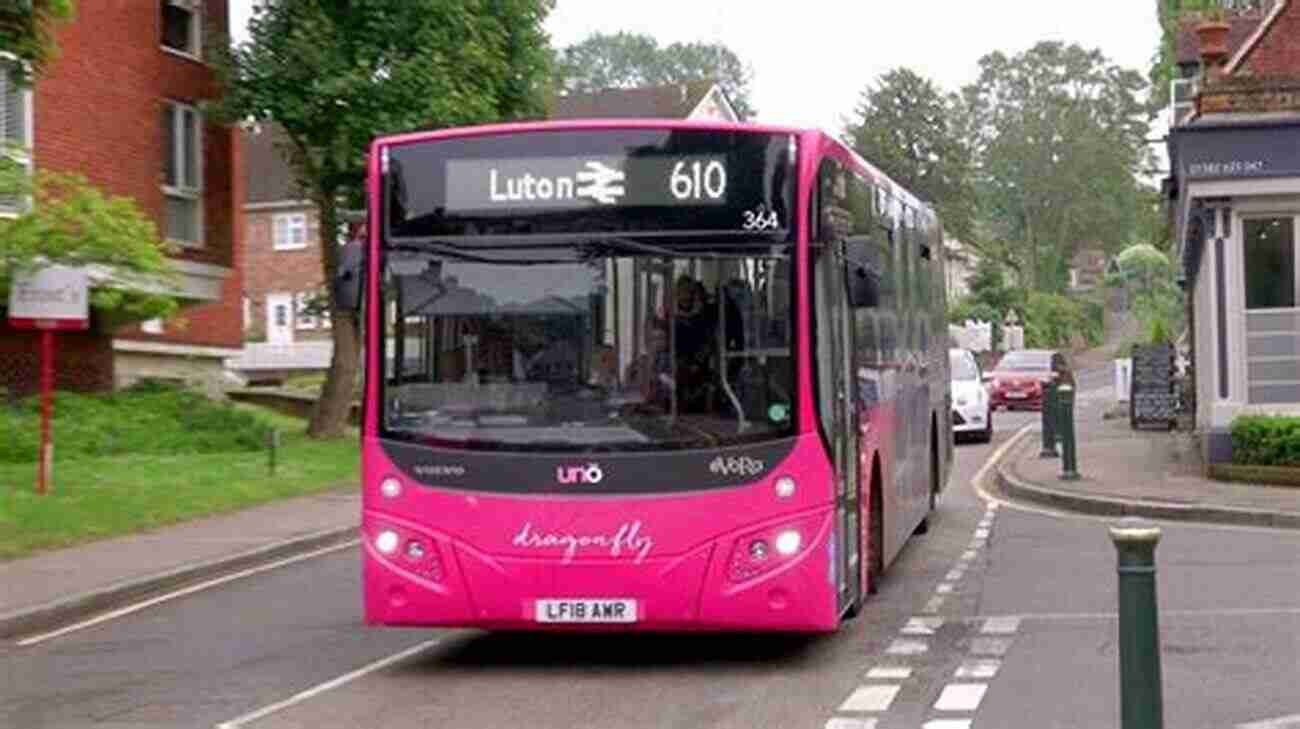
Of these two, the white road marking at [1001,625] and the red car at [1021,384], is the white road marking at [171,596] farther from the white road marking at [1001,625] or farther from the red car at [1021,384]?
the red car at [1021,384]

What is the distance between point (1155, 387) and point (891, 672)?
26652 millimetres

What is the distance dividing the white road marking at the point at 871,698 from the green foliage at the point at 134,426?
1675 cm

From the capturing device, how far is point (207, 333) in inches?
1433

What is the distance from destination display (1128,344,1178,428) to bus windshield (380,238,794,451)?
2679 centimetres

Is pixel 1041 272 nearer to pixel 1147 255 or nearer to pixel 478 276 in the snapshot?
pixel 1147 255

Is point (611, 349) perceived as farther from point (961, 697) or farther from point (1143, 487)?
point (1143, 487)

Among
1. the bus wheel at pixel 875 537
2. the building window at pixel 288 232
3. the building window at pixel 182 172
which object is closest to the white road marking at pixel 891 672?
the bus wheel at pixel 875 537

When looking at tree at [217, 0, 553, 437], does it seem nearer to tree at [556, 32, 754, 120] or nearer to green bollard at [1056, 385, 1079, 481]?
green bollard at [1056, 385, 1079, 481]

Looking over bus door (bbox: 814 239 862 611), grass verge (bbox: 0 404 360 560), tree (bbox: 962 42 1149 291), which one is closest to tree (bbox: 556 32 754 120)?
tree (bbox: 962 42 1149 291)

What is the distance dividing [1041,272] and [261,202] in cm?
5100

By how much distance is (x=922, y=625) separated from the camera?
12.9m

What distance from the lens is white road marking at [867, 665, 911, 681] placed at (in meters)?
10.9

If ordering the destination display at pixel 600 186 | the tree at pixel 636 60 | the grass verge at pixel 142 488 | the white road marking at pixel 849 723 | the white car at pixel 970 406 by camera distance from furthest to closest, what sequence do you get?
the tree at pixel 636 60 < the white car at pixel 970 406 < the grass verge at pixel 142 488 < the destination display at pixel 600 186 < the white road marking at pixel 849 723

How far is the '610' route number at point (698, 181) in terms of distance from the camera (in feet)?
36.4
